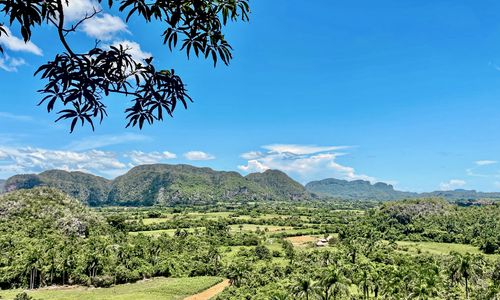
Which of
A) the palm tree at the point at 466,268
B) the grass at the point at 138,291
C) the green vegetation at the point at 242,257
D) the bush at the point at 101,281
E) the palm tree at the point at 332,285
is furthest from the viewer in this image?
the bush at the point at 101,281

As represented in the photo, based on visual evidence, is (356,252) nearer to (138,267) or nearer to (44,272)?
(138,267)

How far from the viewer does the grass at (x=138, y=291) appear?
66.4 m

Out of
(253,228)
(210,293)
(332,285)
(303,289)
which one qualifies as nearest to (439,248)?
(253,228)

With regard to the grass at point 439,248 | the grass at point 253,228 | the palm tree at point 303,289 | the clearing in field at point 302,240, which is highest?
the grass at point 253,228

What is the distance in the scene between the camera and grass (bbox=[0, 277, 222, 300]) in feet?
218

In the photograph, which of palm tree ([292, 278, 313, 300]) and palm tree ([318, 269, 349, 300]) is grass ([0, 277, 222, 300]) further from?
palm tree ([318, 269, 349, 300])

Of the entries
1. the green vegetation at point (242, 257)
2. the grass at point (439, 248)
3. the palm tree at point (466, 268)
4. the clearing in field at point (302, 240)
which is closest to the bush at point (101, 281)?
the green vegetation at point (242, 257)

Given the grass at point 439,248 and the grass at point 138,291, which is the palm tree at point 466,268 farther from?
the grass at point 138,291

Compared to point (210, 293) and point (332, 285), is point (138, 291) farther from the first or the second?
point (332, 285)

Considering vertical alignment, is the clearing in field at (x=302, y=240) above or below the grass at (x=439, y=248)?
above

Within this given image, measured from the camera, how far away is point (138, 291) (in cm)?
7206

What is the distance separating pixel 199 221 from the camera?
160 m

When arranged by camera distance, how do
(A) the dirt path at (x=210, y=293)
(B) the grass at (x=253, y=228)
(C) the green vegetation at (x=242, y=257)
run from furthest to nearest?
(B) the grass at (x=253, y=228)
(A) the dirt path at (x=210, y=293)
(C) the green vegetation at (x=242, y=257)

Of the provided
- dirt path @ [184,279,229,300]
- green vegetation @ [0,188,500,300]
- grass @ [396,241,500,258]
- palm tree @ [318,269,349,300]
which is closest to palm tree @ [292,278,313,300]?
green vegetation @ [0,188,500,300]
